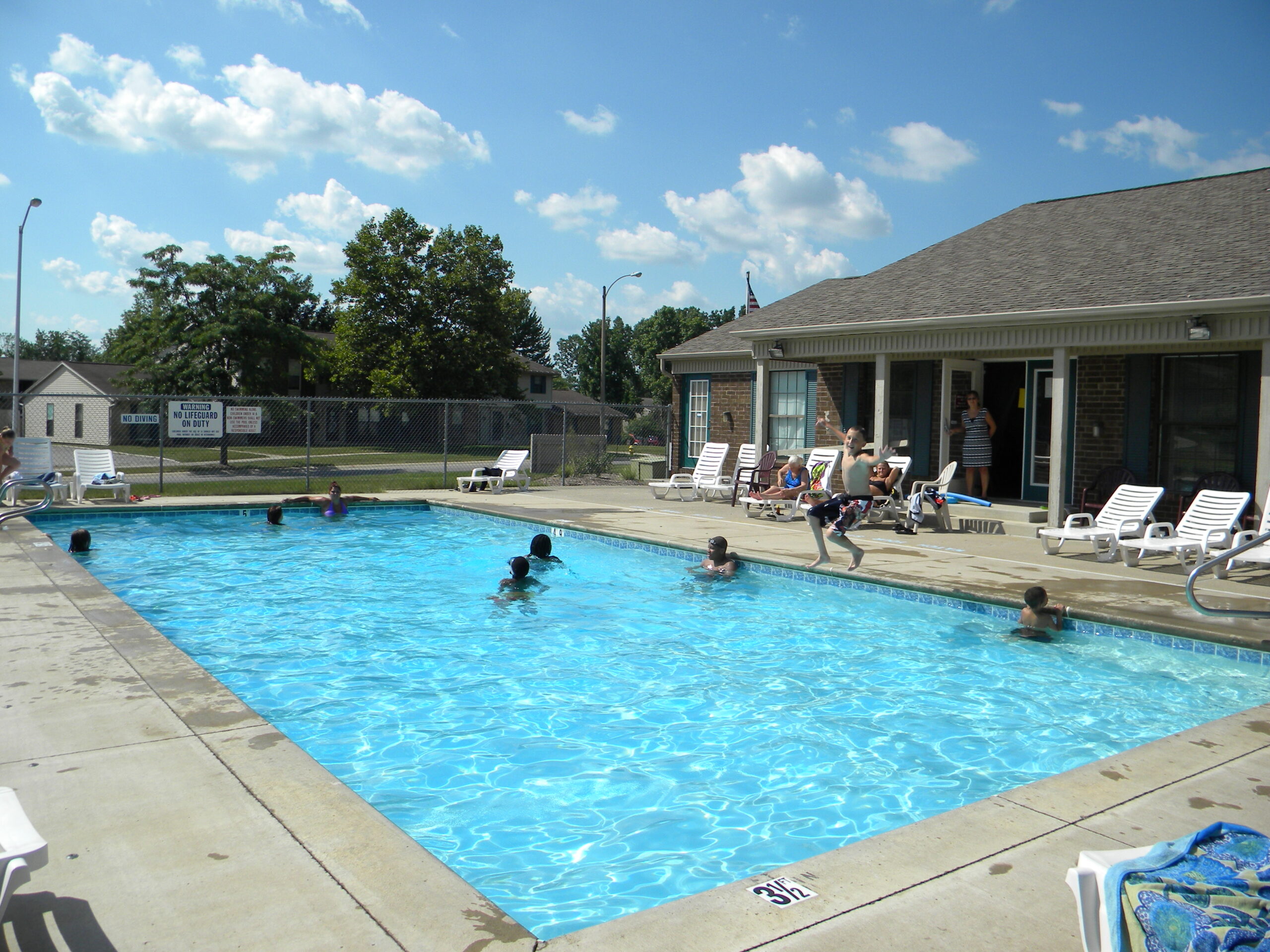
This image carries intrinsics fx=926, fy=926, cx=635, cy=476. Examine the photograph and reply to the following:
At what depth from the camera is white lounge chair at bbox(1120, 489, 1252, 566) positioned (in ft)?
29.9

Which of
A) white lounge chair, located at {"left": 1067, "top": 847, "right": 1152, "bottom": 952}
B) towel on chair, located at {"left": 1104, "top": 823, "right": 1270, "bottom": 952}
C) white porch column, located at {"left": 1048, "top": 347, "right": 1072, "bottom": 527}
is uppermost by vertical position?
white porch column, located at {"left": 1048, "top": 347, "right": 1072, "bottom": 527}

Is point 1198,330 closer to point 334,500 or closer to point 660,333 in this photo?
point 334,500

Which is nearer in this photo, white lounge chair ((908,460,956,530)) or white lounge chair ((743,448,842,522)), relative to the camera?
white lounge chair ((908,460,956,530))

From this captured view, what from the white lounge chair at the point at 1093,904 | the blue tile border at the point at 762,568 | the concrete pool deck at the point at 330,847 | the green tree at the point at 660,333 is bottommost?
the concrete pool deck at the point at 330,847

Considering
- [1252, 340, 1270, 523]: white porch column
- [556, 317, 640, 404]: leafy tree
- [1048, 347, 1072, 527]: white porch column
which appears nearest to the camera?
[1252, 340, 1270, 523]: white porch column

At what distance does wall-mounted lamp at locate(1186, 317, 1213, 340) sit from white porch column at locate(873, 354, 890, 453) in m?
4.07

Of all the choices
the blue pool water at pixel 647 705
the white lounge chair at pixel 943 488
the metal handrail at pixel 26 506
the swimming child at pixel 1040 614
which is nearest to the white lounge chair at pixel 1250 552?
the swimming child at pixel 1040 614

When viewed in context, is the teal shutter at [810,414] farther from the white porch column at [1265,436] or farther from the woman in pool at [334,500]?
the white porch column at [1265,436]

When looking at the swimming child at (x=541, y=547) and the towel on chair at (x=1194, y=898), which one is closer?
the towel on chair at (x=1194, y=898)

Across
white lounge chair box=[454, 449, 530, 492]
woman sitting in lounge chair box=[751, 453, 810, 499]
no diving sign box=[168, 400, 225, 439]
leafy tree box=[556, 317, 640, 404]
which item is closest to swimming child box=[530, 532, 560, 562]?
woman sitting in lounge chair box=[751, 453, 810, 499]

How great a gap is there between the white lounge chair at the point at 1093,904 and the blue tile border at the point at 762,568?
5018mm

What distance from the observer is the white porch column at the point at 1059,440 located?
11.3 meters

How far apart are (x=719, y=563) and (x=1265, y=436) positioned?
19.4 feet

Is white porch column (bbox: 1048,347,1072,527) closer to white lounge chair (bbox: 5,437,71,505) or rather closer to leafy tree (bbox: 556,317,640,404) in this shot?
white lounge chair (bbox: 5,437,71,505)
